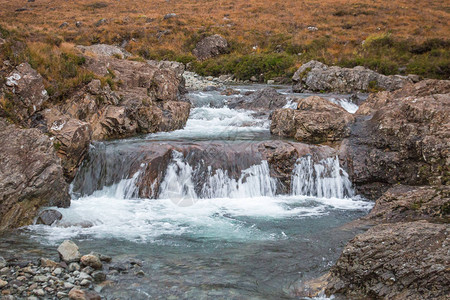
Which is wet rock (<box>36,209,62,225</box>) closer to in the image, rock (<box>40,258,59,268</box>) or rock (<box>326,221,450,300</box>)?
rock (<box>40,258,59,268</box>)

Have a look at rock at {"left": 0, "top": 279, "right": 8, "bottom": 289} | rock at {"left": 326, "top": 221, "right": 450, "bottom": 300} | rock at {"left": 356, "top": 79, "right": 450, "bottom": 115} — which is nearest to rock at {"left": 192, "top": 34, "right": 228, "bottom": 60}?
rock at {"left": 356, "top": 79, "right": 450, "bottom": 115}

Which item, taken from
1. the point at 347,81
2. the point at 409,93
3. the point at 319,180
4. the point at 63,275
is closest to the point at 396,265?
the point at 63,275

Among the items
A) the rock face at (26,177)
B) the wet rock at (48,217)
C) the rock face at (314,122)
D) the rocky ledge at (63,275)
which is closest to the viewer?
the rocky ledge at (63,275)

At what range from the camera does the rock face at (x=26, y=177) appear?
29.3ft

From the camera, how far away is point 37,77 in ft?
47.1

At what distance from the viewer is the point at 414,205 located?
28.2 ft

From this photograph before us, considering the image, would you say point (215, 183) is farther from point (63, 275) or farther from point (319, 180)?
point (63, 275)

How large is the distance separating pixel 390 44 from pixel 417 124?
27.4 m

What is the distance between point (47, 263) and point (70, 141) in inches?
265

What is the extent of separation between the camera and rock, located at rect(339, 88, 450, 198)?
38.4ft

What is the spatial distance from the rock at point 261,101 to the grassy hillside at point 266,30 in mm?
10269

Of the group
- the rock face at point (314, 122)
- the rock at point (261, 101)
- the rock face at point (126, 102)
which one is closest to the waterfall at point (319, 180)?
the rock face at point (314, 122)

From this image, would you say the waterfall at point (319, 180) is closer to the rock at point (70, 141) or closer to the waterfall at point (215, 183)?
the waterfall at point (215, 183)

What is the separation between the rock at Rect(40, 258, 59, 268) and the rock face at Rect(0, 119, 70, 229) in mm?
3087
